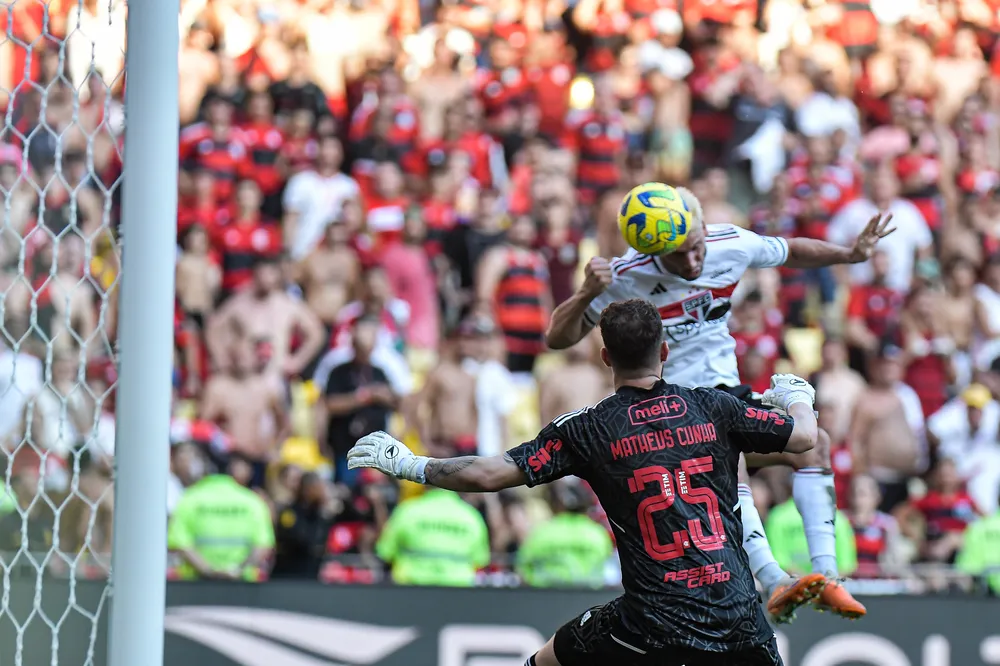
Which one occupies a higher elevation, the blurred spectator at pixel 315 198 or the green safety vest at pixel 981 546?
the blurred spectator at pixel 315 198

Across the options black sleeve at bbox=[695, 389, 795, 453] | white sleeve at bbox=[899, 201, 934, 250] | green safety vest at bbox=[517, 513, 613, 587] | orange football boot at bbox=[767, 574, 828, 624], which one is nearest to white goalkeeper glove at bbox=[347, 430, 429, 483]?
black sleeve at bbox=[695, 389, 795, 453]

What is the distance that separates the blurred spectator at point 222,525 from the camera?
10250 mm

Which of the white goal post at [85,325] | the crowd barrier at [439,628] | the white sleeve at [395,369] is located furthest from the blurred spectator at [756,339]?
the white goal post at [85,325]

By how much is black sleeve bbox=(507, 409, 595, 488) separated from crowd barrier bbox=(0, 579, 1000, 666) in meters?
3.89

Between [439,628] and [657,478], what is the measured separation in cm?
409

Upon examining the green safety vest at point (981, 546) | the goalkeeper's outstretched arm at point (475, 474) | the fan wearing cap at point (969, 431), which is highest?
the fan wearing cap at point (969, 431)

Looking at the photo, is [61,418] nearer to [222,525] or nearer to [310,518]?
[222,525]

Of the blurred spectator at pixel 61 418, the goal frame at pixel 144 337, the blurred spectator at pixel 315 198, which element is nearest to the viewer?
the goal frame at pixel 144 337

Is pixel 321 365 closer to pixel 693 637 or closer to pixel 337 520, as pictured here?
pixel 337 520

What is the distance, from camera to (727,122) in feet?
48.4

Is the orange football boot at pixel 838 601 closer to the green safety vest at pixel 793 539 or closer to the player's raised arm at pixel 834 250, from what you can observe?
the player's raised arm at pixel 834 250

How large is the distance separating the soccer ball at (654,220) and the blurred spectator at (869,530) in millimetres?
5798

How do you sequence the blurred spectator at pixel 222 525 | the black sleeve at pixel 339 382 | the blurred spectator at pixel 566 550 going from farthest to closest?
the black sleeve at pixel 339 382
the blurred spectator at pixel 566 550
the blurred spectator at pixel 222 525

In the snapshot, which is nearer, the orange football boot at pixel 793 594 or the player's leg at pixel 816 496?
the orange football boot at pixel 793 594
